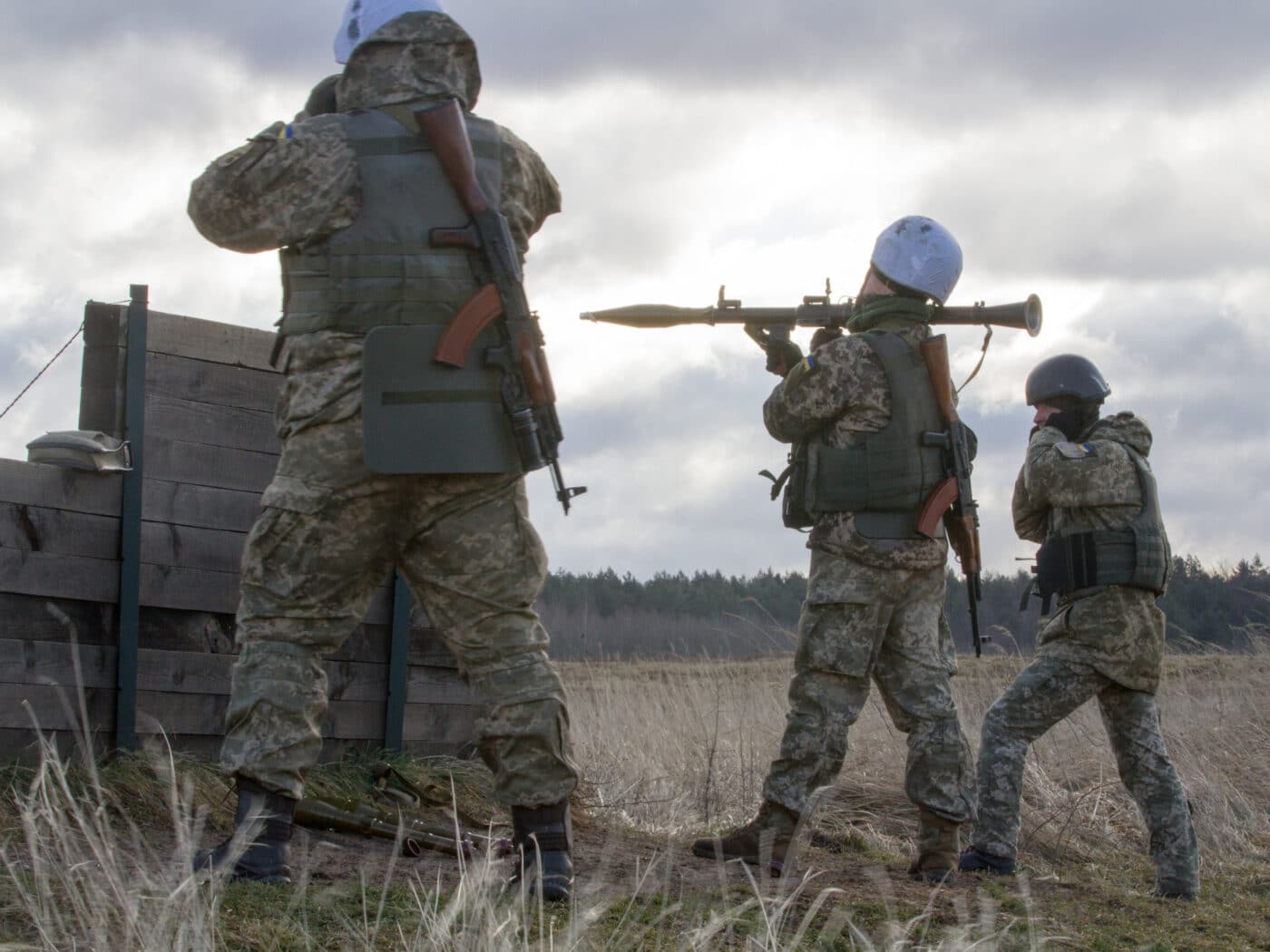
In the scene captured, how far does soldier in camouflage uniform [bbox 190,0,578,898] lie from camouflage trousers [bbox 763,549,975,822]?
1.51m

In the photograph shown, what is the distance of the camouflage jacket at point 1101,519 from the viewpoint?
588cm

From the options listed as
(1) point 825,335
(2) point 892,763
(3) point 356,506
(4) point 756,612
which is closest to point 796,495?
(1) point 825,335

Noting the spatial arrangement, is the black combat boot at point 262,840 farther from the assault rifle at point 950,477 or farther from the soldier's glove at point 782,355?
the soldier's glove at point 782,355

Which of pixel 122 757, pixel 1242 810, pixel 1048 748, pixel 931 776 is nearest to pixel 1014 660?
pixel 1048 748

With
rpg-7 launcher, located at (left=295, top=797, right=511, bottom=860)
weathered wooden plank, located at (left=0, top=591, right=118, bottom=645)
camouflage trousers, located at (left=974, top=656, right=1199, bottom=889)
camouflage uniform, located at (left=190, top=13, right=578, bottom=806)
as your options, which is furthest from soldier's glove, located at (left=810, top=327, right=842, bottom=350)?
weathered wooden plank, located at (left=0, top=591, right=118, bottom=645)

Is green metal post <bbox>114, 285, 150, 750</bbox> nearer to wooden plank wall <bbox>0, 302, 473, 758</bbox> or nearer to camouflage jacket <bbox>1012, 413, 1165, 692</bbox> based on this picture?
wooden plank wall <bbox>0, 302, 473, 758</bbox>

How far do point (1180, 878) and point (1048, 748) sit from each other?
362 centimetres

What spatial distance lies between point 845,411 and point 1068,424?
1.44 m

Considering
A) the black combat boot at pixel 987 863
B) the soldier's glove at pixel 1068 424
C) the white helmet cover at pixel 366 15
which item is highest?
the white helmet cover at pixel 366 15

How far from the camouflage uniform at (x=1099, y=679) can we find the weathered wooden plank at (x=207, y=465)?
126 inches

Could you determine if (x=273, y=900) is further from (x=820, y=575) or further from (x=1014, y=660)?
(x=1014, y=660)

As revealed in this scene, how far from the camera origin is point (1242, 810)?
8.05 meters

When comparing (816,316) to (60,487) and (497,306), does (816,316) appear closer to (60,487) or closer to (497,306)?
(497,306)

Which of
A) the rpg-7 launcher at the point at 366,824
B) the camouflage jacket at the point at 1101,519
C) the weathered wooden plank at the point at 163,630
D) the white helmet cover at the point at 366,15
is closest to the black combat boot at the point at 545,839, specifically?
the rpg-7 launcher at the point at 366,824
